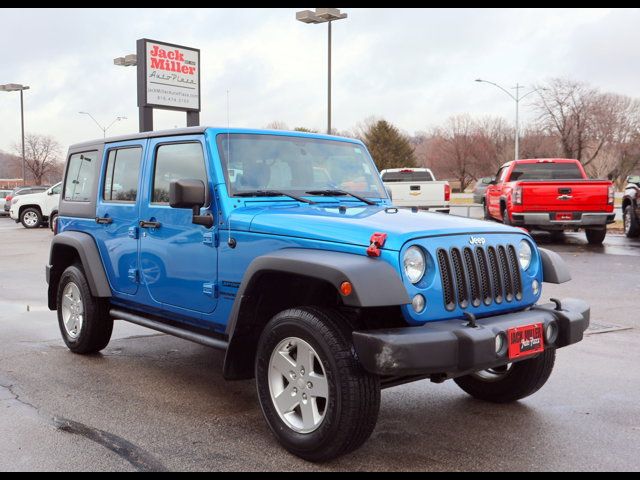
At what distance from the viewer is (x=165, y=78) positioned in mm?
23875

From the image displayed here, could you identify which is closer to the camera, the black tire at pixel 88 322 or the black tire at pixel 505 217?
the black tire at pixel 88 322

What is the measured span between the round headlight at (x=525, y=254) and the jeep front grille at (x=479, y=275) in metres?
0.12

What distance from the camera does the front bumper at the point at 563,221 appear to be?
14.0 m

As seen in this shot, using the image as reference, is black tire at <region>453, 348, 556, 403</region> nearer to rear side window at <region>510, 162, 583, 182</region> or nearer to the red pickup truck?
the red pickup truck

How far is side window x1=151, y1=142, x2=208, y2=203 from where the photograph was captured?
186 inches

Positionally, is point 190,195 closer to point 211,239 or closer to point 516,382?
point 211,239

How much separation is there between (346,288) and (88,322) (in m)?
3.31

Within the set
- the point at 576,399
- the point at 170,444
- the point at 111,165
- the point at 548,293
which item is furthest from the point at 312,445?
the point at 548,293

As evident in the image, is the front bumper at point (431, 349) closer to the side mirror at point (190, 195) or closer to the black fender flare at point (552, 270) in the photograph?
the black fender flare at point (552, 270)

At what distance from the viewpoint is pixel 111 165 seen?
19.1ft

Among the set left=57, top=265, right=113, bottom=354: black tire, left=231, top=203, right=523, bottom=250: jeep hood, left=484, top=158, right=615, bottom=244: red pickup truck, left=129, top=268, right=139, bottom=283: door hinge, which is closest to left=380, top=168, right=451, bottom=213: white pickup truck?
left=484, top=158, right=615, bottom=244: red pickup truck

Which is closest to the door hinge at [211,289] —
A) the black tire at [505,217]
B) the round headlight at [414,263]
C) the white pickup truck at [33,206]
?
the round headlight at [414,263]
